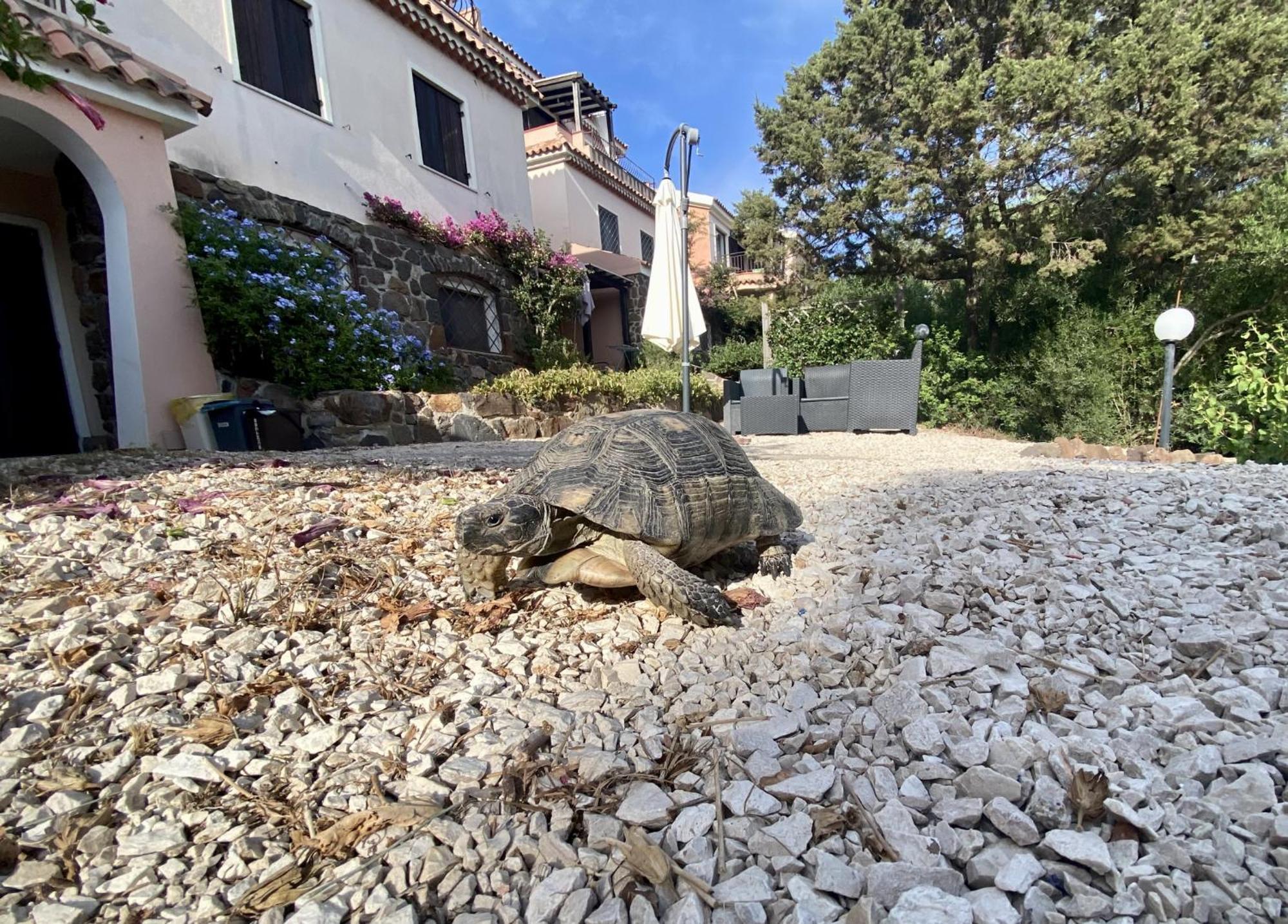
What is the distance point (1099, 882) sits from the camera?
0.83 meters

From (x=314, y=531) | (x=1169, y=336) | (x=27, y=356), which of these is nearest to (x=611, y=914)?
(x=314, y=531)

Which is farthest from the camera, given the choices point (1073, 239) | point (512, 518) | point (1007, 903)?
point (1073, 239)

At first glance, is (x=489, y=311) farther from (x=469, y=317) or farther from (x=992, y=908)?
(x=992, y=908)

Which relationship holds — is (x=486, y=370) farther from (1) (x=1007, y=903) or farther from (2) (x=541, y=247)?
(1) (x=1007, y=903)

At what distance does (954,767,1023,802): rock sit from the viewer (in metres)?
0.99

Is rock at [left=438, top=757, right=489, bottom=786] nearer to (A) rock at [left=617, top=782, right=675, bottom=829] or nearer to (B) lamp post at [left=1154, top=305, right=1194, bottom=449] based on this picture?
(A) rock at [left=617, top=782, right=675, bottom=829]

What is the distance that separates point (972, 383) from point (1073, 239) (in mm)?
2834

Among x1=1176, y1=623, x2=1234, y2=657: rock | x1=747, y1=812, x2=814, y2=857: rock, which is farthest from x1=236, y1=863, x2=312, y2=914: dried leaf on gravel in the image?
x1=1176, y1=623, x2=1234, y2=657: rock

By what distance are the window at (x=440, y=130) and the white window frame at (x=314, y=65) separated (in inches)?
56.5

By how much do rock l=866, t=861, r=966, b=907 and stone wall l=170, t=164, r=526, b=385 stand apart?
7209 mm

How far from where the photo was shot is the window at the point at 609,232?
46.5 ft

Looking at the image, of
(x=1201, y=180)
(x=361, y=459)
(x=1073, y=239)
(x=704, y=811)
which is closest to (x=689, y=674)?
(x=704, y=811)

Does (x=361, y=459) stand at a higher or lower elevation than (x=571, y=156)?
lower

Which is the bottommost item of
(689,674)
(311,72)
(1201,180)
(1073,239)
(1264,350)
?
(689,674)
